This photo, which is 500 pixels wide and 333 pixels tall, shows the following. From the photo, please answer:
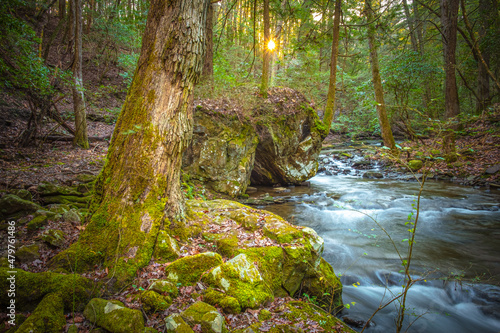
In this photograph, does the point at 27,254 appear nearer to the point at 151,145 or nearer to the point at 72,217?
the point at 72,217

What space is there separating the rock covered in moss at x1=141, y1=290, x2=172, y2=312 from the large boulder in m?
7.90

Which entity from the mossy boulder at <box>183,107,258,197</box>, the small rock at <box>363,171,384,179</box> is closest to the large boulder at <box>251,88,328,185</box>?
the mossy boulder at <box>183,107,258,197</box>

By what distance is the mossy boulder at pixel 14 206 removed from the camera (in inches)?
149

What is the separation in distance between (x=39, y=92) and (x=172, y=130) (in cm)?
656

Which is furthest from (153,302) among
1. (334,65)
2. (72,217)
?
(334,65)

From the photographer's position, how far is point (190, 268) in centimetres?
281

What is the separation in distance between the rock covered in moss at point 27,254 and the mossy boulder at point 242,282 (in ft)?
7.08

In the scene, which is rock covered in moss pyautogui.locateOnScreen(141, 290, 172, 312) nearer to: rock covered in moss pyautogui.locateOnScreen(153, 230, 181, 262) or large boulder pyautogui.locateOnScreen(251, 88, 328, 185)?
rock covered in moss pyautogui.locateOnScreen(153, 230, 181, 262)

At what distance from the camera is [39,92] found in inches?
272

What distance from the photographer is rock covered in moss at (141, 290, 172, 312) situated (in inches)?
88.6

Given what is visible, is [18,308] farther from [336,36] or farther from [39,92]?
[336,36]

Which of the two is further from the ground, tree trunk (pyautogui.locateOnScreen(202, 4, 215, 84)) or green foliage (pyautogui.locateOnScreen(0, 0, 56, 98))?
tree trunk (pyautogui.locateOnScreen(202, 4, 215, 84))

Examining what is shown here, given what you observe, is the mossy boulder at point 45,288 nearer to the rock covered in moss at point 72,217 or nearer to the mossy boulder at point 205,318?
the mossy boulder at point 205,318

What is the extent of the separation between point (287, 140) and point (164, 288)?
8656mm
